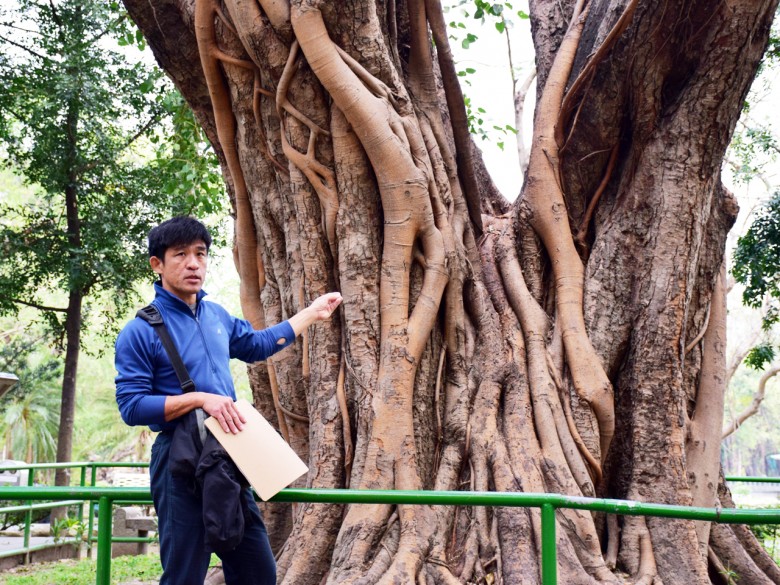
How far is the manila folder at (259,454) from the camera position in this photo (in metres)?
2.73

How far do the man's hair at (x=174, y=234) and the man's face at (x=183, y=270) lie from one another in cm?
2

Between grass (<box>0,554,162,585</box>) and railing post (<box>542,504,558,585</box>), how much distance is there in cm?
456

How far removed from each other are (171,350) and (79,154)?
9.77 m

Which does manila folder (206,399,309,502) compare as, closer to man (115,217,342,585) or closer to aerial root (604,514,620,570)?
man (115,217,342,585)

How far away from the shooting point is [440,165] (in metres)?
5.20

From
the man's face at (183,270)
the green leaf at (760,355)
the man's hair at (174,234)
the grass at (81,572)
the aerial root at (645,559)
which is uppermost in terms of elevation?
the green leaf at (760,355)

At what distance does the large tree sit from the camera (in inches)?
175

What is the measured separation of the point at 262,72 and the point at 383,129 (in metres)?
0.86

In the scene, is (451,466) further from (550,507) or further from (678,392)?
(550,507)

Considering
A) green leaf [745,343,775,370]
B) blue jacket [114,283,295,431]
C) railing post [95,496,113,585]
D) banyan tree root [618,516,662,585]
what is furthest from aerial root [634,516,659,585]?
green leaf [745,343,775,370]

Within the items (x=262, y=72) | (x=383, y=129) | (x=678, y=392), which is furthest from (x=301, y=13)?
(x=678, y=392)

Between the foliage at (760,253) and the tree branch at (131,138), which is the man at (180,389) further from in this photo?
the tree branch at (131,138)

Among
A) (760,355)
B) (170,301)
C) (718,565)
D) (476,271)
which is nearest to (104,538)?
(170,301)

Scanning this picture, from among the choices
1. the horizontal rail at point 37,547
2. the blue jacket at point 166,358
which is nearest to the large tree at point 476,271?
the blue jacket at point 166,358
